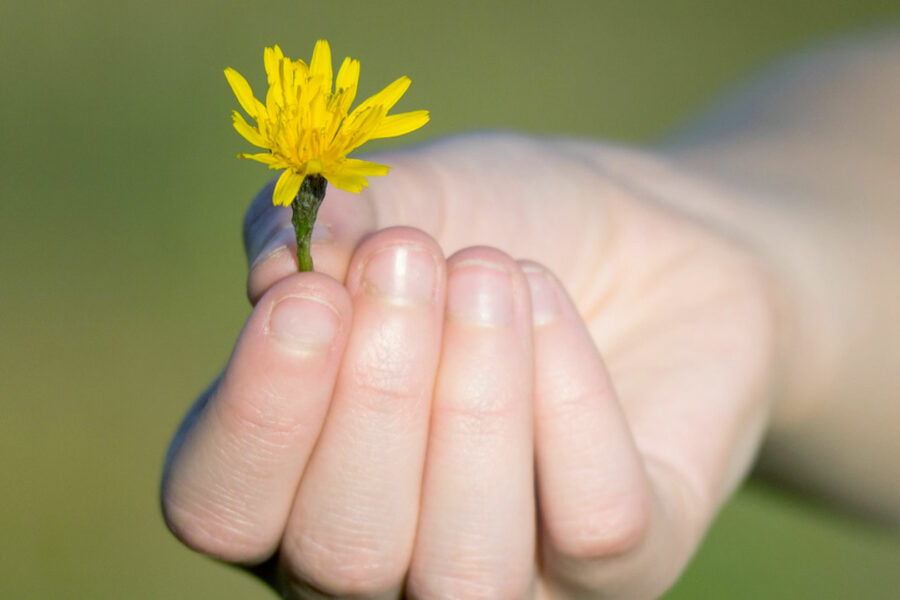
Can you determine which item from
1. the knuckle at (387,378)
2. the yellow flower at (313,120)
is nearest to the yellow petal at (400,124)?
the yellow flower at (313,120)

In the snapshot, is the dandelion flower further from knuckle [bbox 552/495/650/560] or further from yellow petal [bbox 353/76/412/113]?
knuckle [bbox 552/495/650/560]

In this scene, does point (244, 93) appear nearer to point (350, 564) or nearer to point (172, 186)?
point (350, 564)

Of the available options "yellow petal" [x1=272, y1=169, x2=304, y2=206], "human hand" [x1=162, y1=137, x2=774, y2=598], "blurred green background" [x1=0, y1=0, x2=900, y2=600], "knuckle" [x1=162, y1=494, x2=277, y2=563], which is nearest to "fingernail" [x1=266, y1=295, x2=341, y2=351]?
"human hand" [x1=162, y1=137, x2=774, y2=598]

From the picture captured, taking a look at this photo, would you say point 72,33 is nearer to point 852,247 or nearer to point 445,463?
point 852,247

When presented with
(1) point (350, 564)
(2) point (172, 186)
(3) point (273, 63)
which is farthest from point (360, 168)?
(2) point (172, 186)

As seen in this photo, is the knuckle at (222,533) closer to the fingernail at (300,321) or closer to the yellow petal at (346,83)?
the fingernail at (300,321)
